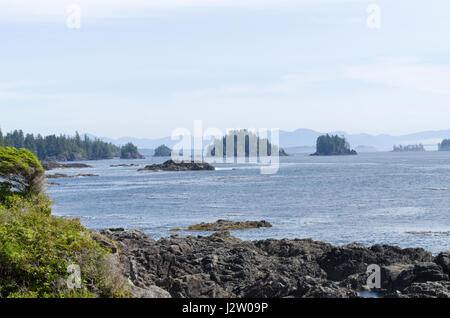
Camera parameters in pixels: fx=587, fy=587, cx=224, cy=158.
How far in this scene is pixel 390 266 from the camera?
2323 centimetres

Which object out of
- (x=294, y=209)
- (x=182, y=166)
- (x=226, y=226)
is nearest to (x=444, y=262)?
(x=226, y=226)

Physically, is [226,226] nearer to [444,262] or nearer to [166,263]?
[166,263]

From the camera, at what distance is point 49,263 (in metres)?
15.2

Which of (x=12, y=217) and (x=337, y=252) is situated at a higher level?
(x=12, y=217)

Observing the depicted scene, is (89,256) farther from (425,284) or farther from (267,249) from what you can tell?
(267,249)

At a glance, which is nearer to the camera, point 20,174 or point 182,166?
point 20,174

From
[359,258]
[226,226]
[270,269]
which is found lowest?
[226,226]

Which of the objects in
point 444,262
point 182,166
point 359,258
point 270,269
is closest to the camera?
point 444,262

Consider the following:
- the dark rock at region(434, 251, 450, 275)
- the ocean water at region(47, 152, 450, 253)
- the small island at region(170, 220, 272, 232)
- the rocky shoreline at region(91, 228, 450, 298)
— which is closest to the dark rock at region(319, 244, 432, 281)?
the rocky shoreline at region(91, 228, 450, 298)

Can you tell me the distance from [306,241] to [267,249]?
2.73 m

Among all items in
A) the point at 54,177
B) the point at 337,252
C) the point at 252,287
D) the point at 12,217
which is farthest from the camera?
the point at 54,177

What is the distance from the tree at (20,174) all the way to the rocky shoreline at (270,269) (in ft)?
14.6

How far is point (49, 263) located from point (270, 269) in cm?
1035

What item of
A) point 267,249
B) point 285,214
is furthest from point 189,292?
point 285,214
